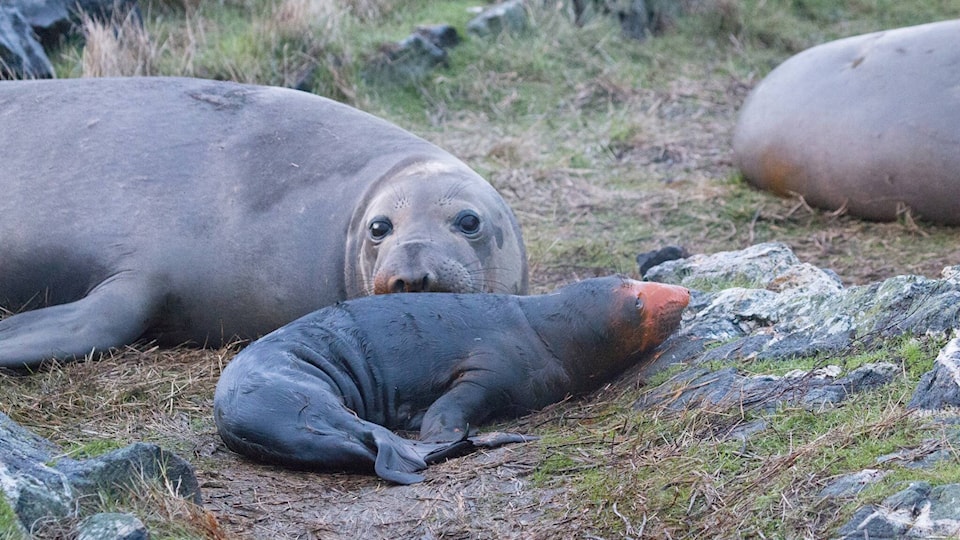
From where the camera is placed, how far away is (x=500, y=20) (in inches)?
386

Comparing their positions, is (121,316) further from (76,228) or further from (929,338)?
(929,338)

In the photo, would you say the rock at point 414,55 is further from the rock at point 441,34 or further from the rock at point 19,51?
the rock at point 19,51

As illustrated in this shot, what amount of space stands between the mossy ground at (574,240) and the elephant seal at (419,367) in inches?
4.0

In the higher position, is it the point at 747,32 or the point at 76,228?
the point at 76,228

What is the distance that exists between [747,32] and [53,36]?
559cm

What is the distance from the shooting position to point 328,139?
18.4 ft

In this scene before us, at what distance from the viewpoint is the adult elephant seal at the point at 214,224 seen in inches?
197

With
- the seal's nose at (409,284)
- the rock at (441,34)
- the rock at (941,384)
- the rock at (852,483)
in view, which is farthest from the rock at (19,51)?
the rock at (852,483)

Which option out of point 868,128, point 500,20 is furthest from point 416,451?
point 500,20

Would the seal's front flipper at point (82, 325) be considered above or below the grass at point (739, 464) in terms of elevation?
below

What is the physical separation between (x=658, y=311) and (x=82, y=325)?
6.84ft

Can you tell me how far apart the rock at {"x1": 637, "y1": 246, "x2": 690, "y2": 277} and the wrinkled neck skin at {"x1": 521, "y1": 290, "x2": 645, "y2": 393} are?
5.17ft

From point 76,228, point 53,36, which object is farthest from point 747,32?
point 76,228

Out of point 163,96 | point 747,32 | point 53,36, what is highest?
point 163,96
